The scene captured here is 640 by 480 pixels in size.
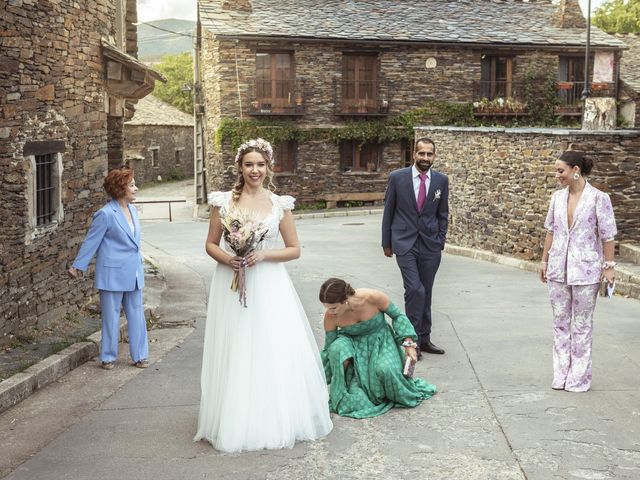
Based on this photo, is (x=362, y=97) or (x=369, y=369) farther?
Answer: (x=362, y=97)

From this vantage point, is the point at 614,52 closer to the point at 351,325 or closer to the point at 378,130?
the point at 378,130

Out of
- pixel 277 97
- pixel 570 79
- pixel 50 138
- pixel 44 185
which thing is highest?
pixel 570 79

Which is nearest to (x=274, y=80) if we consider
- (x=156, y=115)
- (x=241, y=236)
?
(x=156, y=115)

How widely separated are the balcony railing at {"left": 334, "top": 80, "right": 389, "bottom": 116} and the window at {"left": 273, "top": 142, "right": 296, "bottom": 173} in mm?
2172

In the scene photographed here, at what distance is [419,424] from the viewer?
609 centimetres

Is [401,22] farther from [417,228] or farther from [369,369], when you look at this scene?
[369,369]

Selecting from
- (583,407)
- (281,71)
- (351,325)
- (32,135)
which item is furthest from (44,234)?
(281,71)

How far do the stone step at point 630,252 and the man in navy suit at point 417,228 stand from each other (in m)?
6.74

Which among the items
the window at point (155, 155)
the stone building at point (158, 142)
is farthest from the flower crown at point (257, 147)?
the window at point (155, 155)

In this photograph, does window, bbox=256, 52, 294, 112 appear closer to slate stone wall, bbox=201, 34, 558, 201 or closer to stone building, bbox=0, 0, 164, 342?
slate stone wall, bbox=201, 34, 558, 201

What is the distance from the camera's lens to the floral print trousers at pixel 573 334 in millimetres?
6855

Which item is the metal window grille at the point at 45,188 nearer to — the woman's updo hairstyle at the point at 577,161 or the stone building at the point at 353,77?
the woman's updo hairstyle at the point at 577,161

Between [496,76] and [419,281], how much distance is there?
27.3 meters

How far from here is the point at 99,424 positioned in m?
6.27
